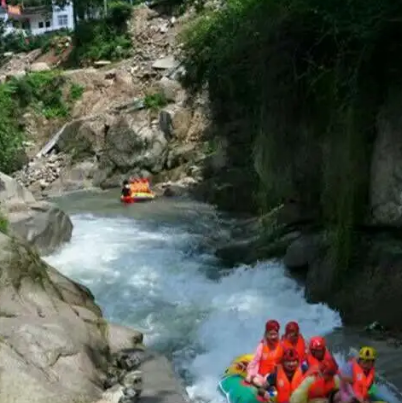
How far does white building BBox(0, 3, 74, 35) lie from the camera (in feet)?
172

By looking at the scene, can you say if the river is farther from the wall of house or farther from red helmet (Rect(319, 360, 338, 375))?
the wall of house

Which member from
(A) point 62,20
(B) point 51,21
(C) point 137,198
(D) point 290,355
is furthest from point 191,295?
(B) point 51,21

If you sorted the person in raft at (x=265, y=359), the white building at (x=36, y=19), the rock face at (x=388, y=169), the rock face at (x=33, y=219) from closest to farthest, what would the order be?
the person in raft at (x=265, y=359) → the rock face at (x=388, y=169) → the rock face at (x=33, y=219) → the white building at (x=36, y=19)

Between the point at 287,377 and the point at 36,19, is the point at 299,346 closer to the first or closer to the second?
the point at 287,377

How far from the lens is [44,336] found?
725 centimetres

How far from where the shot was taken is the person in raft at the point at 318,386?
618 cm

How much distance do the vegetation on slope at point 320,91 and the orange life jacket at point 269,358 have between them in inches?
94.3

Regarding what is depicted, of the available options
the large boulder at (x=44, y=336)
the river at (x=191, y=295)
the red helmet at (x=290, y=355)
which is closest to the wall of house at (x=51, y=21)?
the river at (x=191, y=295)

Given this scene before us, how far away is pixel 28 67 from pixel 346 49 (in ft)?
87.8

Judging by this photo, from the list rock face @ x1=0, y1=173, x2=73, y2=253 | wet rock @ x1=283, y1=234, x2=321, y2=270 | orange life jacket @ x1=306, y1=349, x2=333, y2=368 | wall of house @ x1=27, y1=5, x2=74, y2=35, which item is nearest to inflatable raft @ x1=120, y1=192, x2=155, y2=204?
rock face @ x1=0, y1=173, x2=73, y2=253

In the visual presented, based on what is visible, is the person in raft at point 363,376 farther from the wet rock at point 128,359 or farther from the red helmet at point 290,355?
the wet rock at point 128,359

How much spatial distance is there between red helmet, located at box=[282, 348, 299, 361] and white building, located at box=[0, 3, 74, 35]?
48950 millimetres

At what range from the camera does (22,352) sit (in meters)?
6.92

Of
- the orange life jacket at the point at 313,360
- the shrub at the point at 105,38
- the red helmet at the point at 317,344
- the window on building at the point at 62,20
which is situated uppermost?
the window on building at the point at 62,20
